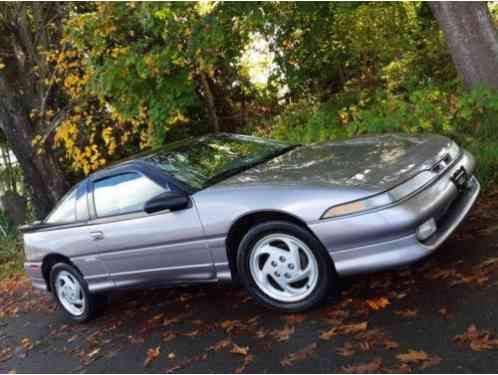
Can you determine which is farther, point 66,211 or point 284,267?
point 66,211

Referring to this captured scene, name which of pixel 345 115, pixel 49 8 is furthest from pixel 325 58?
pixel 49 8

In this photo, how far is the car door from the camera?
15.9 feet

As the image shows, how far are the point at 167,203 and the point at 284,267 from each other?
1.10 metres

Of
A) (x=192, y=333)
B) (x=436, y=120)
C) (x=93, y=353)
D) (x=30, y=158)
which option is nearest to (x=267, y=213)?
(x=192, y=333)

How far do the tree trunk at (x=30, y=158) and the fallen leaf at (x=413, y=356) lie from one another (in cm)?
1023

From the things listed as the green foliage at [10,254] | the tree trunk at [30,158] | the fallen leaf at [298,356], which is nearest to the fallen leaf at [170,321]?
the fallen leaf at [298,356]

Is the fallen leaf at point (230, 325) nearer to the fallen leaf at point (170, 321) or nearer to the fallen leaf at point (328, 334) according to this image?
the fallen leaf at point (170, 321)

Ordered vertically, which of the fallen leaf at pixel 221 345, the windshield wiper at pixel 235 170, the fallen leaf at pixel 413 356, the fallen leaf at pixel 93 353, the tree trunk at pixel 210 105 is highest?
the tree trunk at pixel 210 105

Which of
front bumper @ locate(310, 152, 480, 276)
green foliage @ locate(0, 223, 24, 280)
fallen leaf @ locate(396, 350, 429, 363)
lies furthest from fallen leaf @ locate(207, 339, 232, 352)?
green foliage @ locate(0, 223, 24, 280)

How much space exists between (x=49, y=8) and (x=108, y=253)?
346 inches

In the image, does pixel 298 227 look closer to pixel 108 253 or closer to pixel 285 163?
pixel 285 163

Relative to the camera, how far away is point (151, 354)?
4801mm

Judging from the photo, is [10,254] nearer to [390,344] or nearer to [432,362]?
[390,344]

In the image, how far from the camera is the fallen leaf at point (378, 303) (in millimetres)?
4289
